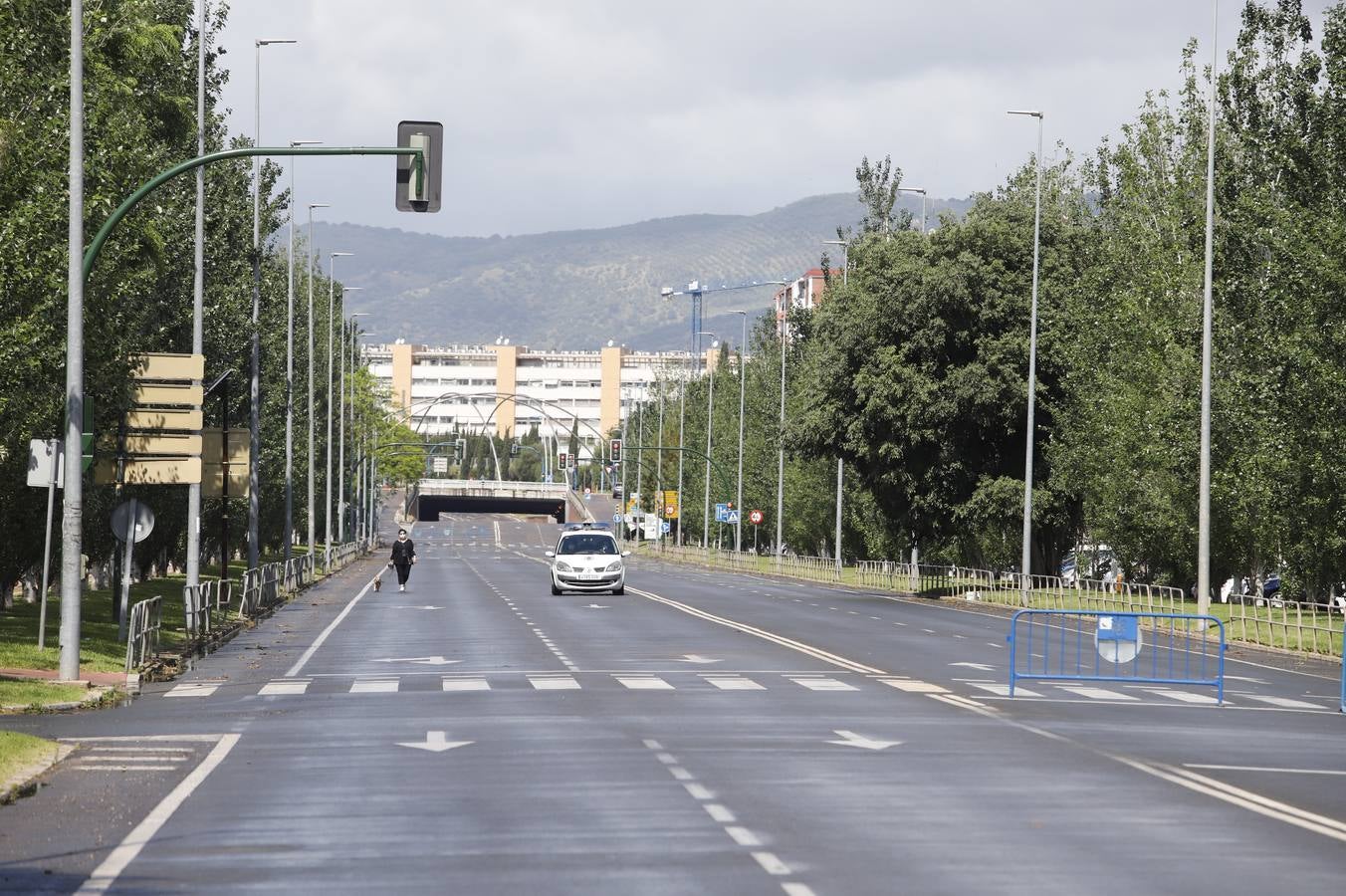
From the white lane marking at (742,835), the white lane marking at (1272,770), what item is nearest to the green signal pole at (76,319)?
the white lane marking at (1272,770)

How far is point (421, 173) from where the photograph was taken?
91.5ft

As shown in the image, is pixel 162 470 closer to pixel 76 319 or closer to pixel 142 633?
pixel 142 633

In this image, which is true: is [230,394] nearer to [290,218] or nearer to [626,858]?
[290,218]

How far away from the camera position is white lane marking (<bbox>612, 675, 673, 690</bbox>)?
2664 cm

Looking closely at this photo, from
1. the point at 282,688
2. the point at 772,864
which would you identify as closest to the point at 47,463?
the point at 282,688

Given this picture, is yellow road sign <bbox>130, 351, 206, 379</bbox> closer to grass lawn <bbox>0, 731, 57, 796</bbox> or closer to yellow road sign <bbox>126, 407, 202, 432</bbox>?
yellow road sign <bbox>126, 407, 202, 432</bbox>

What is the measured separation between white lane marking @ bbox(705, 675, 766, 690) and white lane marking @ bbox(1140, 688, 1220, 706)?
17.0 feet

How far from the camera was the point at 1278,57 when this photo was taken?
50000 millimetres

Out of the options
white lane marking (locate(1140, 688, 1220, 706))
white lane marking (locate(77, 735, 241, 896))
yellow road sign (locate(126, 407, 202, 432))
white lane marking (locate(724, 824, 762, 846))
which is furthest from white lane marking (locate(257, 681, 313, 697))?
white lane marking (locate(724, 824, 762, 846))

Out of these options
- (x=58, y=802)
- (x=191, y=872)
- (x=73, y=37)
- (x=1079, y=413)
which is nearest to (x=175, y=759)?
(x=58, y=802)

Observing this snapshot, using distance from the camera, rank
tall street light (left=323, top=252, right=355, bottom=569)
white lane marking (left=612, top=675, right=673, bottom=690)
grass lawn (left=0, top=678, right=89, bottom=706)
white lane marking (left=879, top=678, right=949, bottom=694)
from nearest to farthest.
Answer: grass lawn (left=0, top=678, right=89, bottom=706)
white lane marking (left=879, top=678, right=949, bottom=694)
white lane marking (left=612, top=675, right=673, bottom=690)
tall street light (left=323, top=252, right=355, bottom=569)

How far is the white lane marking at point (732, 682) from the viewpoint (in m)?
26.7

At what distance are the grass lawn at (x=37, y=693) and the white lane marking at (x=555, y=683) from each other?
5.42 metres

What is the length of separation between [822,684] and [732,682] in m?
1.16
